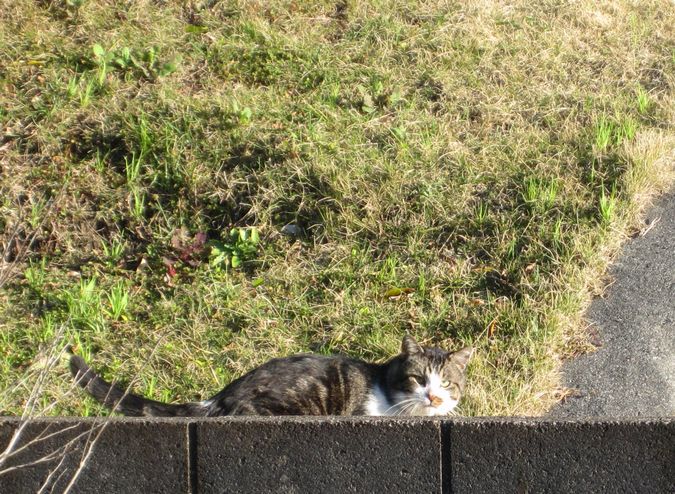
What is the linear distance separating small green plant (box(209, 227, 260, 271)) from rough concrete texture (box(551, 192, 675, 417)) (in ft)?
5.79

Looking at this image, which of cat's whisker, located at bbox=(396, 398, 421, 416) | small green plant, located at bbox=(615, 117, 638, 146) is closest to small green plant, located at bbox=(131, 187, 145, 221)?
cat's whisker, located at bbox=(396, 398, 421, 416)

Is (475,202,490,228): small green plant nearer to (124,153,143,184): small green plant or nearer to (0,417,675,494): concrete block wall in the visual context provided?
(124,153,143,184): small green plant

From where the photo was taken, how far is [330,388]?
393cm

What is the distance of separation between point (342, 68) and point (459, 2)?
45.3 inches

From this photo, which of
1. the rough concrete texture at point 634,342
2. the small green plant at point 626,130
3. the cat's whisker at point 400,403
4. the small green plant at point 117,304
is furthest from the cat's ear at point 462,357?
the small green plant at point 626,130

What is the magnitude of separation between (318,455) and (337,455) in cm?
6

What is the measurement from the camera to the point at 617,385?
4156 millimetres

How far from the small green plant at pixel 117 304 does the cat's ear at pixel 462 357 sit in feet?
5.66

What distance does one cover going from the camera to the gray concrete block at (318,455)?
2801 millimetres

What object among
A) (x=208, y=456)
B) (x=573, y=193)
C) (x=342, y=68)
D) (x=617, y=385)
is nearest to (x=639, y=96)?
(x=573, y=193)

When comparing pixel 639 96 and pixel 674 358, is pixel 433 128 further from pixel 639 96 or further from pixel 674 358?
pixel 674 358

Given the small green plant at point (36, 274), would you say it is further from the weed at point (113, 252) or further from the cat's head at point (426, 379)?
the cat's head at point (426, 379)

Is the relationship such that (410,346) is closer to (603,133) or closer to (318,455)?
(318,455)

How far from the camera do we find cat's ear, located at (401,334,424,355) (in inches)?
162
